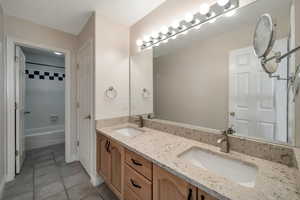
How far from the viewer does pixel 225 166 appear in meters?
0.96

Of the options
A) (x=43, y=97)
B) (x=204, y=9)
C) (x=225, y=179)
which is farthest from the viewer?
(x=43, y=97)

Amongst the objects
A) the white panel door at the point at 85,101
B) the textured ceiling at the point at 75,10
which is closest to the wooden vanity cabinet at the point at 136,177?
the white panel door at the point at 85,101

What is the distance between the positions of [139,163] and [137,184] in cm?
19

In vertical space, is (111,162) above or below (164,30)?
below

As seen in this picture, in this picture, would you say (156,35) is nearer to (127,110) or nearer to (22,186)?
(127,110)

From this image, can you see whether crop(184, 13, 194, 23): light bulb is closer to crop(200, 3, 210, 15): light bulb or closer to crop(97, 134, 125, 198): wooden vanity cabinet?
crop(200, 3, 210, 15): light bulb

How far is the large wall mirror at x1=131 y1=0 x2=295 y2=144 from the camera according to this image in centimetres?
90

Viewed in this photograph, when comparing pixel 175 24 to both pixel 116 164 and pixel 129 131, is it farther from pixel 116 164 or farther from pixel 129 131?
pixel 116 164

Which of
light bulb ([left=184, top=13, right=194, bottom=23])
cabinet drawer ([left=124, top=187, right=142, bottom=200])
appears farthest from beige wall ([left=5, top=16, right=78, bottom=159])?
light bulb ([left=184, top=13, right=194, bottom=23])

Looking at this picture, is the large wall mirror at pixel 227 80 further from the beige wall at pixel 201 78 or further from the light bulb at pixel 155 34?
the light bulb at pixel 155 34

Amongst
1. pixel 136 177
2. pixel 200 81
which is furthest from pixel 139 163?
pixel 200 81

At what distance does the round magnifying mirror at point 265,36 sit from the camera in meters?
0.65

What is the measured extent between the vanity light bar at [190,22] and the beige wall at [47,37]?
1364 millimetres

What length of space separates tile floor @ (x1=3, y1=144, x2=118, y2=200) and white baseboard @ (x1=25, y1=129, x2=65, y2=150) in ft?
1.97
